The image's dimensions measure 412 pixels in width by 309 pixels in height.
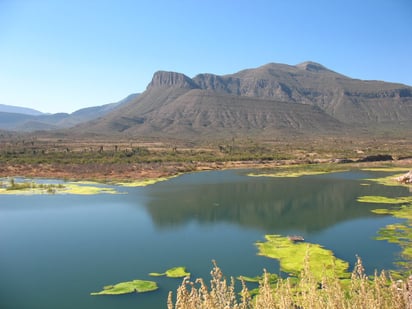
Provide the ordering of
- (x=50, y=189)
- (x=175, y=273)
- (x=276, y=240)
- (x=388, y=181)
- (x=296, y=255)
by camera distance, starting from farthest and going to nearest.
Answer: (x=388, y=181)
(x=50, y=189)
(x=276, y=240)
(x=296, y=255)
(x=175, y=273)

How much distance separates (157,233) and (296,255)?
1009 centimetres

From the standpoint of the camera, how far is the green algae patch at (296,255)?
19163 millimetres

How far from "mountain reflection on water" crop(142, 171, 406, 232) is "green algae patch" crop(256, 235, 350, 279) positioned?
14.2ft

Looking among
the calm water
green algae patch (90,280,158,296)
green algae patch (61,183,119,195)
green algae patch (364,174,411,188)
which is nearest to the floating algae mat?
green algae patch (61,183,119,195)

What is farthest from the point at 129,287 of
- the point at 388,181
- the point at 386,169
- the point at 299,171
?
the point at 386,169

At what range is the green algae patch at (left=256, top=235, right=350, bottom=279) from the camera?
1916cm

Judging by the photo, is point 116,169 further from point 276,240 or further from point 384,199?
point 276,240

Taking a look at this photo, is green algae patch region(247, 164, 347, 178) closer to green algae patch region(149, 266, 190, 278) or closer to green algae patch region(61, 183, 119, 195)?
green algae patch region(61, 183, 119, 195)

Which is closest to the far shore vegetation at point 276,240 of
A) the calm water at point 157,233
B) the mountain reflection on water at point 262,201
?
the calm water at point 157,233

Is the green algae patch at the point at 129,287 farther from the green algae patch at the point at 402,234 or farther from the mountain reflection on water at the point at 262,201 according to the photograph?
the green algae patch at the point at 402,234

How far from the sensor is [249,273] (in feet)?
63.0

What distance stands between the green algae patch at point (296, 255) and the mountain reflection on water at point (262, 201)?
4342 millimetres

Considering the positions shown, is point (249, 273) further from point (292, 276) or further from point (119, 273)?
point (119, 273)

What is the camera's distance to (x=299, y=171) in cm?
6169
